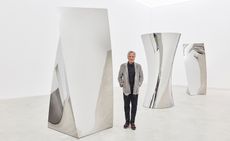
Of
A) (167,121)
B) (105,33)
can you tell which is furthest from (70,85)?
(167,121)

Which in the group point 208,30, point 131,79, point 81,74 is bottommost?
point 131,79

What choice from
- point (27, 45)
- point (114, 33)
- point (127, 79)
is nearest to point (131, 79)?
point (127, 79)

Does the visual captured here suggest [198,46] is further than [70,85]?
Yes

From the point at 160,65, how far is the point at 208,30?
4.10 m

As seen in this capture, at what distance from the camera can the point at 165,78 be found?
3900 millimetres

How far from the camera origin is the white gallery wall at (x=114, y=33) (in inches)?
189

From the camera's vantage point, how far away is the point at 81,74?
7.59 feet

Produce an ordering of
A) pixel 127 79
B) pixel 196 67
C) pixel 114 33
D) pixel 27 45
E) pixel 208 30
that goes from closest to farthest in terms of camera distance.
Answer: pixel 127 79 → pixel 27 45 → pixel 196 67 → pixel 208 30 → pixel 114 33

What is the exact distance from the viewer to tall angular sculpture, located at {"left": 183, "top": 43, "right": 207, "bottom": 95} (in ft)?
17.4

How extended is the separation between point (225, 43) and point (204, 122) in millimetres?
4643

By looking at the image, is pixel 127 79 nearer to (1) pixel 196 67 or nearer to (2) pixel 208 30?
(1) pixel 196 67

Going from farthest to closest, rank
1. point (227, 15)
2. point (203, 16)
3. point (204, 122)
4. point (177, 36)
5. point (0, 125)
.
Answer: point (203, 16), point (227, 15), point (177, 36), point (204, 122), point (0, 125)

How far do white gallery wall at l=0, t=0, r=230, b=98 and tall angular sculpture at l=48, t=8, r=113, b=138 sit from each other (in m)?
2.90

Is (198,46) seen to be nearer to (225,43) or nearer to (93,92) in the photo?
(225,43)
